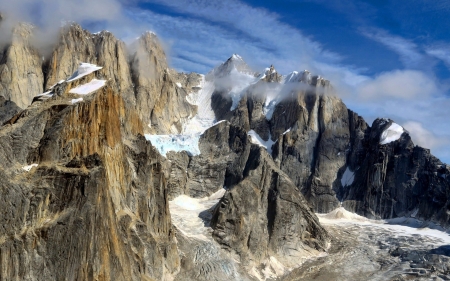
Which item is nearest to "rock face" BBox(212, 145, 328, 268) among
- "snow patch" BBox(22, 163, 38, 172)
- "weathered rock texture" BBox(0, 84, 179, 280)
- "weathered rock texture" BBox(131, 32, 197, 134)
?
"weathered rock texture" BBox(0, 84, 179, 280)

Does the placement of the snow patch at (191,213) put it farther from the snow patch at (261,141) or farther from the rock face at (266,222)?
the snow patch at (261,141)

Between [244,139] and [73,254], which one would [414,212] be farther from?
[73,254]

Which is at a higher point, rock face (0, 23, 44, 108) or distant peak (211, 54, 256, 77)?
distant peak (211, 54, 256, 77)

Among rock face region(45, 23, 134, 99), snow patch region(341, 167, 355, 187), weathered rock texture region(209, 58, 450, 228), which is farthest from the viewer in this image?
snow patch region(341, 167, 355, 187)

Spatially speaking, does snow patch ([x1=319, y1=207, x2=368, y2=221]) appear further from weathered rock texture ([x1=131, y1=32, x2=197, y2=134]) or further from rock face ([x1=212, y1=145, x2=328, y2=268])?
weathered rock texture ([x1=131, y1=32, x2=197, y2=134])

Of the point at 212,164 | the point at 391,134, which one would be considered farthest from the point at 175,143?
the point at 391,134

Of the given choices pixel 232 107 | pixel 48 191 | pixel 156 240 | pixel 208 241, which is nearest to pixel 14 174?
pixel 48 191

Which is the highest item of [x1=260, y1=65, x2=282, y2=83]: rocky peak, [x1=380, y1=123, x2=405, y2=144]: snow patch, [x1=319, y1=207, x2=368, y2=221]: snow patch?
[x1=260, y1=65, x2=282, y2=83]: rocky peak

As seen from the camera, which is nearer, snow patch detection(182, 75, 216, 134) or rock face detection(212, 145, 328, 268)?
rock face detection(212, 145, 328, 268)
